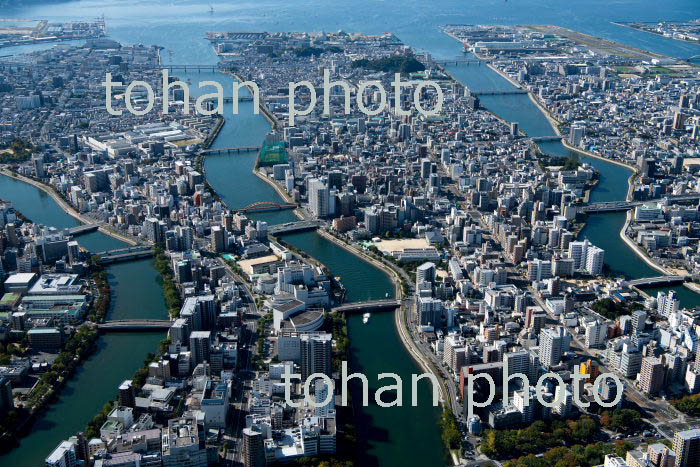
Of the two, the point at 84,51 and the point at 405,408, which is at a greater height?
the point at 84,51

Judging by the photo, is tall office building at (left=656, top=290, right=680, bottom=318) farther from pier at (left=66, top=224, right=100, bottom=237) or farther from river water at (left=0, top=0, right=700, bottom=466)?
pier at (left=66, top=224, right=100, bottom=237)

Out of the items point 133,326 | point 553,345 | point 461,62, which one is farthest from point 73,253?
point 461,62

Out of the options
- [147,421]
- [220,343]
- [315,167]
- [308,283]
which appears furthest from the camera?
[315,167]

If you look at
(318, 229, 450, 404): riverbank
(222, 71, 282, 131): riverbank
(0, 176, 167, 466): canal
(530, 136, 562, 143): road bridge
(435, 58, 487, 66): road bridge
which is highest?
(435, 58, 487, 66): road bridge

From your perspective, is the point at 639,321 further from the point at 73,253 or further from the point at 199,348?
the point at 73,253

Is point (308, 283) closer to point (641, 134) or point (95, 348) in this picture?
point (95, 348)

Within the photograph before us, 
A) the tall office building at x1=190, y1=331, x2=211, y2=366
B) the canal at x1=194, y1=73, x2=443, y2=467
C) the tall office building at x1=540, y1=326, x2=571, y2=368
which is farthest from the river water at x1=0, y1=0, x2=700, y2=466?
the tall office building at x1=540, y1=326, x2=571, y2=368

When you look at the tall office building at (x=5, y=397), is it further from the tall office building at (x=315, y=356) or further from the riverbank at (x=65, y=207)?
the riverbank at (x=65, y=207)

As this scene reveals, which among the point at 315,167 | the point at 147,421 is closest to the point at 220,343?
the point at 147,421
